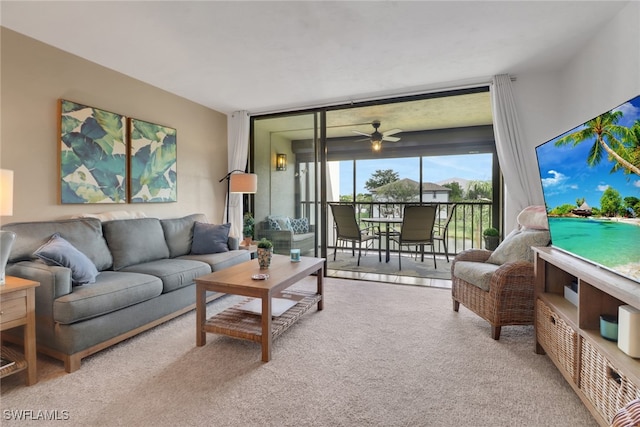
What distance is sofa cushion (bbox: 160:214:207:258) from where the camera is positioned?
335cm

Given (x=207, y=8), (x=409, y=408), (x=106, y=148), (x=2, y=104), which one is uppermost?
(x=207, y=8)

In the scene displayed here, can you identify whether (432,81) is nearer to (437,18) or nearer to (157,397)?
(437,18)

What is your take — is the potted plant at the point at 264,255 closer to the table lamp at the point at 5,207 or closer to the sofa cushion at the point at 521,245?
the table lamp at the point at 5,207

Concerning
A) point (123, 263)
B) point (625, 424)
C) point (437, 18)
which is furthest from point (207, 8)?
point (625, 424)

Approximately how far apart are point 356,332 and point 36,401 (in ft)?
6.50

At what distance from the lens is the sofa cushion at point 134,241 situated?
2.77 m

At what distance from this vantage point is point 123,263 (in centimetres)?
275

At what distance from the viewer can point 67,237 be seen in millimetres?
2443

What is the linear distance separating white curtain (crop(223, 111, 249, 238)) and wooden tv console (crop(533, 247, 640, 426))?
12.6ft

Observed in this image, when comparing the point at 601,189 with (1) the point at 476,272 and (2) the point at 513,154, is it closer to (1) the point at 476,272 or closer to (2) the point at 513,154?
(1) the point at 476,272

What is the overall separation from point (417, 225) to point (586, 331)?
330cm

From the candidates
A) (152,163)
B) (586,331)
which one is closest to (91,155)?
(152,163)

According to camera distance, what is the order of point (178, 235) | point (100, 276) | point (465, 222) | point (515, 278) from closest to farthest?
1. point (515, 278)
2. point (100, 276)
3. point (178, 235)
4. point (465, 222)

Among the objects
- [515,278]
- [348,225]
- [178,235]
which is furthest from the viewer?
[348,225]
